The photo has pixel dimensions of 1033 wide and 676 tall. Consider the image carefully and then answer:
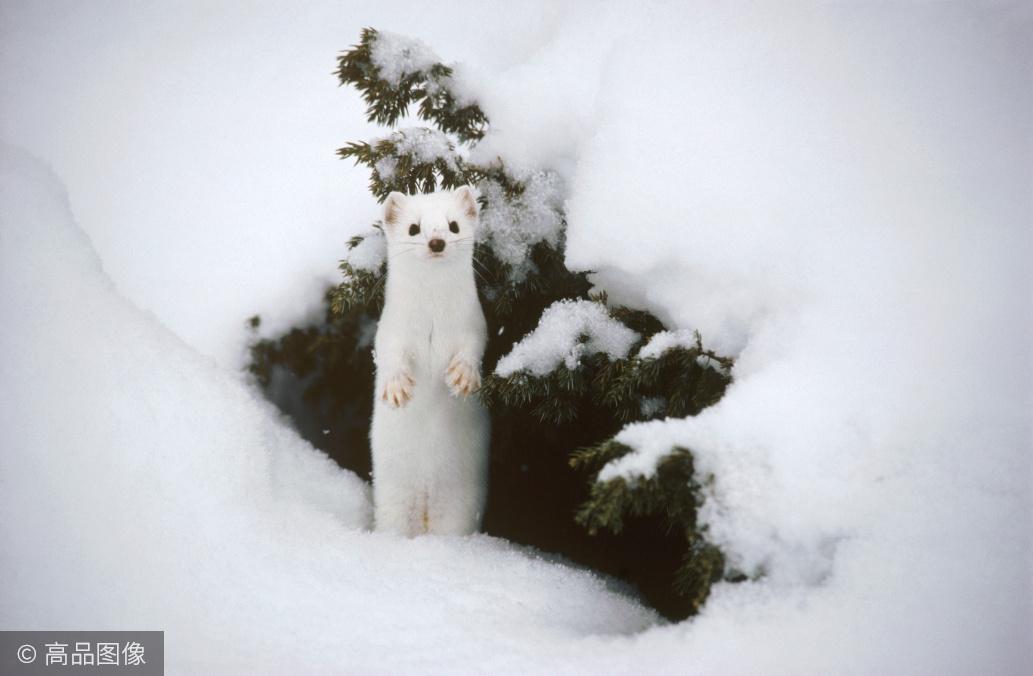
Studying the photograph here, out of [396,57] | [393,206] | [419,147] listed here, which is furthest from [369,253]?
[396,57]

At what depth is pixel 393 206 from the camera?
8.46 feet

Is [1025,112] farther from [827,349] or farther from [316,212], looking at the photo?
[316,212]

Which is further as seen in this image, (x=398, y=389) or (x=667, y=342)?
(x=398, y=389)

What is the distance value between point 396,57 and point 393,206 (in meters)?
0.57

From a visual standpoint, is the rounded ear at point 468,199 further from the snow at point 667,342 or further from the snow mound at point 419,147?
the snow at point 667,342

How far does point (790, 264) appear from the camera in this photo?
6.18 ft

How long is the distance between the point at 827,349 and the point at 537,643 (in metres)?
1.05

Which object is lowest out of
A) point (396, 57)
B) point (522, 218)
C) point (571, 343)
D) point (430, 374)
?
point (571, 343)

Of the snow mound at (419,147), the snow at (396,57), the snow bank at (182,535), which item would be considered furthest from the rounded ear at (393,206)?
the snow bank at (182,535)

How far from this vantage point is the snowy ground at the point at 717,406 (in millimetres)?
1530

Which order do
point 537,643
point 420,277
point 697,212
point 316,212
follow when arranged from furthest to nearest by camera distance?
point 316,212 → point 420,277 → point 697,212 → point 537,643

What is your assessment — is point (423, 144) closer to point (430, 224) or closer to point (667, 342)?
point (430, 224)

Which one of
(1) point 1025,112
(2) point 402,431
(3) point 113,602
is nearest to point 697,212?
(1) point 1025,112

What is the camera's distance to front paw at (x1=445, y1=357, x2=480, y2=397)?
261 centimetres
